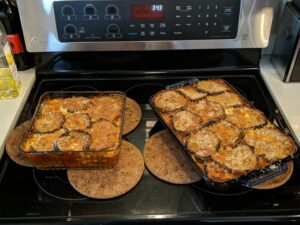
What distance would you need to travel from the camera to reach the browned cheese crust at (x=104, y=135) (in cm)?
72

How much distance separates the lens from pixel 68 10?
2.85 ft

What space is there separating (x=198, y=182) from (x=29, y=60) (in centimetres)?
64

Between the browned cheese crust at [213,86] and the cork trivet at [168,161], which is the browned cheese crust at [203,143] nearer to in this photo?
the cork trivet at [168,161]

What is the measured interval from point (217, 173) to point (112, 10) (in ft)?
1.70

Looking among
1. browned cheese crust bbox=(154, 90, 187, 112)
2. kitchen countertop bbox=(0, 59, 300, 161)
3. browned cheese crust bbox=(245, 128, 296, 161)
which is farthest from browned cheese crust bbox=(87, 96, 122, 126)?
browned cheese crust bbox=(245, 128, 296, 161)

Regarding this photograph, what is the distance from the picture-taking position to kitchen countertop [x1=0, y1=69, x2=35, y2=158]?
793 millimetres

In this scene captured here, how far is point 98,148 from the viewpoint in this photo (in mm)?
709

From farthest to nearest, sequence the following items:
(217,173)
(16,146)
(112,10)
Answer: (112,10) < (16,146) < (217,173)

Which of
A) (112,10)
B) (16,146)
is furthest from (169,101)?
(16,146)

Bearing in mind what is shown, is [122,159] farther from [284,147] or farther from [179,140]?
[284,147]

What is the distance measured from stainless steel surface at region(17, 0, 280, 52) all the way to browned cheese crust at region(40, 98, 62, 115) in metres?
0.17

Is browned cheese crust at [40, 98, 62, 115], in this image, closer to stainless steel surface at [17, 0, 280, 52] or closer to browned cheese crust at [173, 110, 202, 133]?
stainless steel surface at [17, 0, 280, 52]

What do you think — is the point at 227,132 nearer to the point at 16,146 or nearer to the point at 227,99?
the point at 227,99

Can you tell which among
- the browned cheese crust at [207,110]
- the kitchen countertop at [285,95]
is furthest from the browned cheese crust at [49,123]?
the kitchen countertop at [285,95]
